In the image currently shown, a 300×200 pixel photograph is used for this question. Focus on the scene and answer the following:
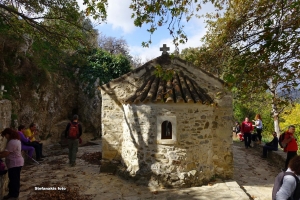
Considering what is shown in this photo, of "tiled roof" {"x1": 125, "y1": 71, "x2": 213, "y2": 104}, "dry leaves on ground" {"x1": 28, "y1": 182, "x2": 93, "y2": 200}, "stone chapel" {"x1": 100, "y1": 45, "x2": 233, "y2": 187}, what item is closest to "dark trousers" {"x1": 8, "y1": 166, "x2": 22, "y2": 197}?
"dry leaves on ground" {"x1": 28, "y1": 182, "x2": 93, "y2": 200}

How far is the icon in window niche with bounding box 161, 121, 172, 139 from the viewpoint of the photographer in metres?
7.04

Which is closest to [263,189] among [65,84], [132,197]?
[132,197]

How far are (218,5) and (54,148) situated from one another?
9.89m

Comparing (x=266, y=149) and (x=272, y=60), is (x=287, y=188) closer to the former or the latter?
(x=272, y=60)

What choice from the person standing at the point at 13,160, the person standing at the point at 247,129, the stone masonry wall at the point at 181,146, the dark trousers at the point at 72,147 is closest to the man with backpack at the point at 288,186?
the stone masonry wall at the point at 181,146

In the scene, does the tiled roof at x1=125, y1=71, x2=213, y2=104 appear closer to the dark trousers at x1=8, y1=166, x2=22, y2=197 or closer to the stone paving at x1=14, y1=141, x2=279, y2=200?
the stone paving at x1=14, y1=141, x2=279, y2=200

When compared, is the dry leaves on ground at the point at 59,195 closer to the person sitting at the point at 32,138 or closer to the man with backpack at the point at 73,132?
the man with backpack at the point at 73,132

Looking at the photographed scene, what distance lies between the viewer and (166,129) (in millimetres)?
7320

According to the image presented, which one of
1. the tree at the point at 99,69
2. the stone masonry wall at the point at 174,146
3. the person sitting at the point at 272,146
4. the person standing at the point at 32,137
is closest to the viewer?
the stone masonry wall at the point at 174,146

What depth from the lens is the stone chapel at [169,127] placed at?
22.3ft

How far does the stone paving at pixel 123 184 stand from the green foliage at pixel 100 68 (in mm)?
6007

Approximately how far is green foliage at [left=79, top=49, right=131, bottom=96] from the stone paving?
19.7 feet

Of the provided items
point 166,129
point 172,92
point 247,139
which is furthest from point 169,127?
point 247,139

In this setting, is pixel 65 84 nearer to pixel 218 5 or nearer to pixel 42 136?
pixel 42 136
